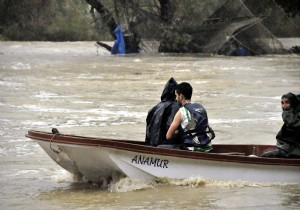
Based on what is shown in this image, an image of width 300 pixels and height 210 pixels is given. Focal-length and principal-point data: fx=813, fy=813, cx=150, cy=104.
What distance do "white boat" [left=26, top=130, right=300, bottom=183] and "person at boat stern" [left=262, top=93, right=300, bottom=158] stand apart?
0.18 m

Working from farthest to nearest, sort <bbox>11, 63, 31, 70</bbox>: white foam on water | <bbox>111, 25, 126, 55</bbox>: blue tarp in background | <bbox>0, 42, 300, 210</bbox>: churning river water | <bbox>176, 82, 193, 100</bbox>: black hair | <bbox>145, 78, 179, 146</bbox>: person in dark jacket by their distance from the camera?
<bbox>111, 25, 126, 55</bbox>: blue tarp in background
<bbox>11, 63, 31, 70</bbox>: white foam on water
<bbox>145, 78, 179, 146</bbox>: person in dark jacket
<bbox>176, 82, 193, 100</bbox>: black hair
<bbox>0, 42, 300, 210</bbox>: churning river water

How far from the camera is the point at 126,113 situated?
61.0 feet

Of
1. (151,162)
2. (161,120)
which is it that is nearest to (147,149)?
(151,162)

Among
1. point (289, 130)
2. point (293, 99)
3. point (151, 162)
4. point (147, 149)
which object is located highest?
point (293, 99)

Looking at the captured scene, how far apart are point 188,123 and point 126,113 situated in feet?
28.6

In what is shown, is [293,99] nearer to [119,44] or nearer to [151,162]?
[151,162]

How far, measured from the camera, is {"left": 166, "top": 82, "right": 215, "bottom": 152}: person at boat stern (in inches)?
390

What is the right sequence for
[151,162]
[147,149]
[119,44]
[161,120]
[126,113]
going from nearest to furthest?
[147,149] < [151,162] < [161,120] < [126,113] < [119,44]

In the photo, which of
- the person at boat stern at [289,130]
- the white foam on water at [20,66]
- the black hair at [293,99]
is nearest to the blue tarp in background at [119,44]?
the white foam on water at [20,66]

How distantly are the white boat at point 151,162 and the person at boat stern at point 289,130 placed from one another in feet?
0.60

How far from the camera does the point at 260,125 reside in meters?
16.4

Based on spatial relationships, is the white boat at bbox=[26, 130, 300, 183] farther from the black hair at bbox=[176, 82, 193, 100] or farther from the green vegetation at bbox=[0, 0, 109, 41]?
the green vegetation at bbox=[0, 0, 109, 41]

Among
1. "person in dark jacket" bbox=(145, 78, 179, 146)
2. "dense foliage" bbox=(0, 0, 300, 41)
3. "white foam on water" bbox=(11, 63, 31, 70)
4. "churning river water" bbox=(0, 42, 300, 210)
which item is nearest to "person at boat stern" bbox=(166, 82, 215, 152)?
"person in dark jacket" bbox=(145, 78, 179, 146)

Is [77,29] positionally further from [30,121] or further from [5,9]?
[30,121]
